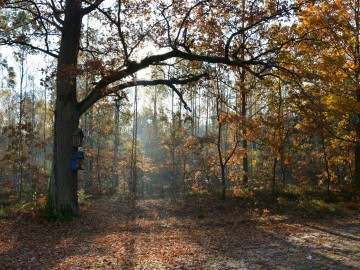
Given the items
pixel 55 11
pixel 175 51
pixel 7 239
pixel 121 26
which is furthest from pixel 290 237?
pixel 55 11

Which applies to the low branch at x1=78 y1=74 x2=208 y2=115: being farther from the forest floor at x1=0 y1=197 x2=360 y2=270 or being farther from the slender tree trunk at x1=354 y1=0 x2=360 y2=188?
the slender tree trunk at x1=354 y1=0 x2=360 y2=188

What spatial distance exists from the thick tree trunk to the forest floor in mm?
662

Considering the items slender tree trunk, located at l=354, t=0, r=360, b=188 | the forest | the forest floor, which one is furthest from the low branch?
slender tree trunk, located at l=354, t=0, r=360, b=188

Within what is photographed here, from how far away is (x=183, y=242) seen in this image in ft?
26.5

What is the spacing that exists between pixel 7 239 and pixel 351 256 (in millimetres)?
8194

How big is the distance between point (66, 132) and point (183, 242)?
18.5 feet

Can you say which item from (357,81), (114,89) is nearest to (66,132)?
(114,89)

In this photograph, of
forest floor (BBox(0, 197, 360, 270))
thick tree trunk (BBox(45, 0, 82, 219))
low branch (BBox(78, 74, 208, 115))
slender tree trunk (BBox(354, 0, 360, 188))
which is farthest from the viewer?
slender tree trunk (BBox(354, 0, 360, 188))

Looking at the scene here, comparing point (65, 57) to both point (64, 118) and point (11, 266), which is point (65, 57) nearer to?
point (64, 118)

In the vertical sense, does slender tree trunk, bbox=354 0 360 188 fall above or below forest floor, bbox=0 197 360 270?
above

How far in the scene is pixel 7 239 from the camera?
847 centimetres

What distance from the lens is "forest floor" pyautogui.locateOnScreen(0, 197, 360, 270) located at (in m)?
6.04

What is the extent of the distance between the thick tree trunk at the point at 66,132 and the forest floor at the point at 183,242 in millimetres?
662

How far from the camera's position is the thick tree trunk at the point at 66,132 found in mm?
10727
